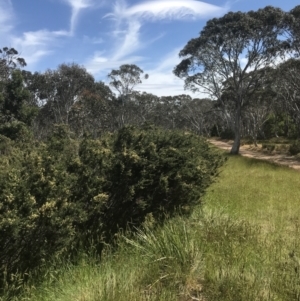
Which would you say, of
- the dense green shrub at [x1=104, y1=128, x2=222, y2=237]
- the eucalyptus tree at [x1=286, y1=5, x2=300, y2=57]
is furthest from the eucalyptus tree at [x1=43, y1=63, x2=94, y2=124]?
the dense green shrub at [x1=104, y1=128, x2=222, y2=237]

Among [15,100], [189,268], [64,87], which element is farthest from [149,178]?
[64,87]

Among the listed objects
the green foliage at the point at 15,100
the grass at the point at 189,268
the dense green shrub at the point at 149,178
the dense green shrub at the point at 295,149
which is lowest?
the dense green shrub at the point at 295,149

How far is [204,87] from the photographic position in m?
31.8

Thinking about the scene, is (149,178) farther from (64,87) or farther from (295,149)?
(64,87)

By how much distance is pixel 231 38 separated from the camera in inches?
1070

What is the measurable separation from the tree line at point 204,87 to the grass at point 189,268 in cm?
815

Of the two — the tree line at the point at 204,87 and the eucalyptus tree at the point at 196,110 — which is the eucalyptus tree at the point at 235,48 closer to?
the tree line at the point at 204,87

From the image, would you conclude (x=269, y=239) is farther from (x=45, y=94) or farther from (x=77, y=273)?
(x=45, y=94)

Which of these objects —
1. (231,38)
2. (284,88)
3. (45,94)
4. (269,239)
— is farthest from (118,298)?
(45,94)

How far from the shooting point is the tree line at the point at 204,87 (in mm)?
25781

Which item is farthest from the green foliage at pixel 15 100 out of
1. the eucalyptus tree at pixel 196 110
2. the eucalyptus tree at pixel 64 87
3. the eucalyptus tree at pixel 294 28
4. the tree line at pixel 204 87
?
the eucalyptus tree at pixel 196 110

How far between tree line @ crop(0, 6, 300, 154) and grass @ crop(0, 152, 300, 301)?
815 cm

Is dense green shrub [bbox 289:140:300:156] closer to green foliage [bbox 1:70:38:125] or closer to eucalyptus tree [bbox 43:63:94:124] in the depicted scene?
green foliage [bbox 1:70:38:125]

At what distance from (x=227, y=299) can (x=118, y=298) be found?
0.90m
